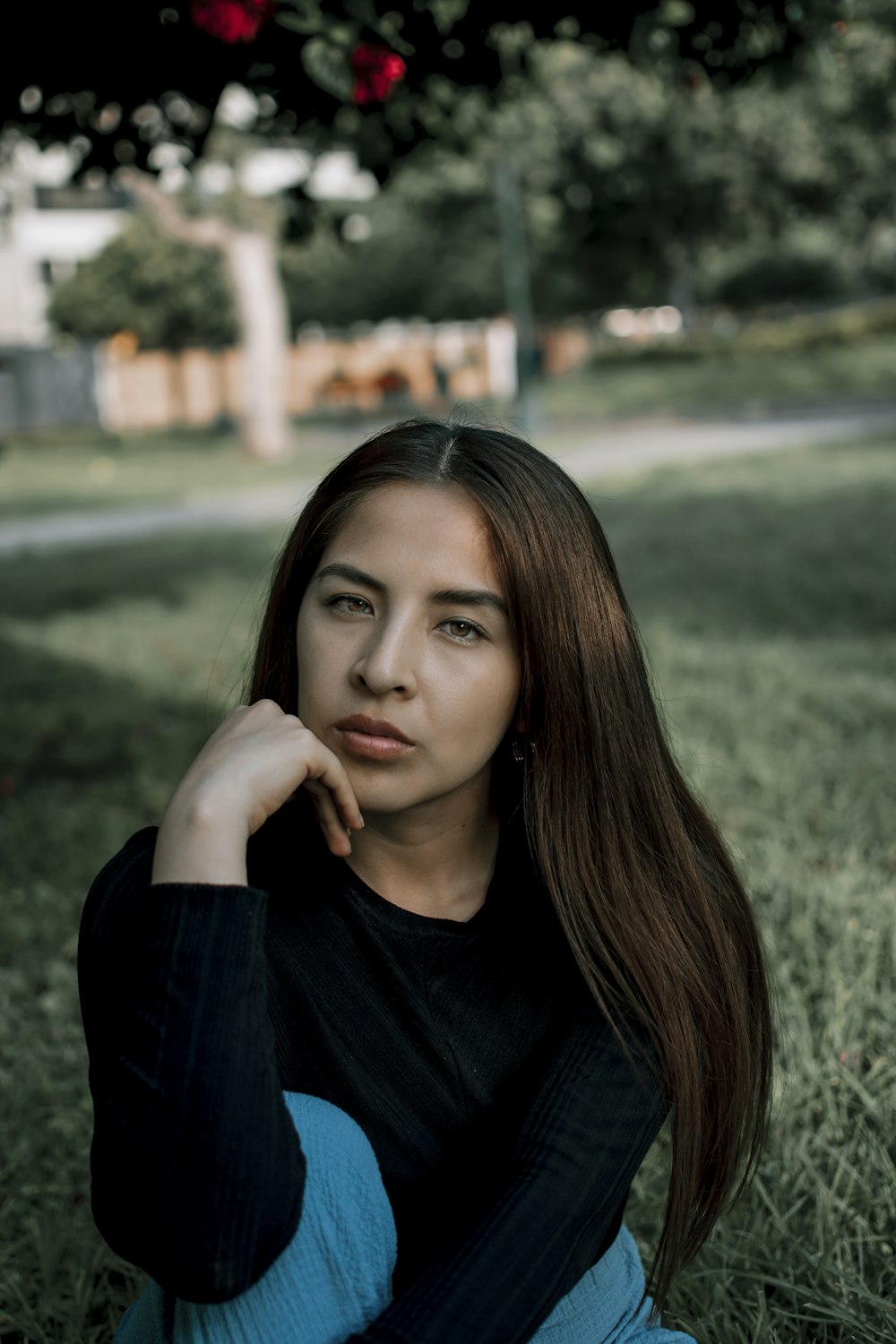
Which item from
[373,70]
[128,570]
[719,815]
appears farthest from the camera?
[128,570]

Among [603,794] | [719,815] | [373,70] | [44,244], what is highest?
[44,244]

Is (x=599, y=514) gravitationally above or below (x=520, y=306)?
below

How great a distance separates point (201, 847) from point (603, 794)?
53cm

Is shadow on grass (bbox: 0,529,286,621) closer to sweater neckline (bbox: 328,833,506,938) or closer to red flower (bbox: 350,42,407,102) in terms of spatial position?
red flower (bbox: 350,42,407,102)

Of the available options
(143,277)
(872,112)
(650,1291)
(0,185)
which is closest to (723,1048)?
(650,1291)

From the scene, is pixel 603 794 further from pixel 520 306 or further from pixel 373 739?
pixel 520 306

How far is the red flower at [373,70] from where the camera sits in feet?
10.8

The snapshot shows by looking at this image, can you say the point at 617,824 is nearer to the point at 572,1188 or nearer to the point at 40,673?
the point at 572,1188

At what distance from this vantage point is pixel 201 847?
1.46 meters

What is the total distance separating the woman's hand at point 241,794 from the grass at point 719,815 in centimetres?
73

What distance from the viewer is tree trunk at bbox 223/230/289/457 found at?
1786 centimetres

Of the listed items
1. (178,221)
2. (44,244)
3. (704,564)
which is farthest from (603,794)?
(44,244)

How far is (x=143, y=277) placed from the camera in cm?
3734

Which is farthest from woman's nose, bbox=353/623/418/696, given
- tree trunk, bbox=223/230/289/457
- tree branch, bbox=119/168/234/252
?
tree trunk, bbox=223/230/289/457
